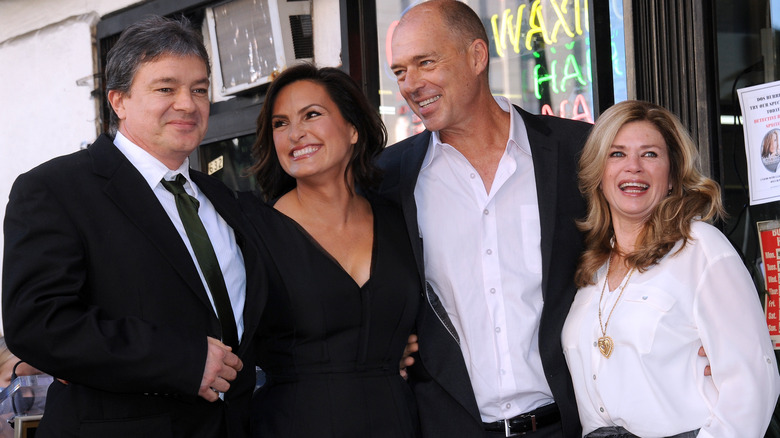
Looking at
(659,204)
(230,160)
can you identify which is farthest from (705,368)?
(230,160)

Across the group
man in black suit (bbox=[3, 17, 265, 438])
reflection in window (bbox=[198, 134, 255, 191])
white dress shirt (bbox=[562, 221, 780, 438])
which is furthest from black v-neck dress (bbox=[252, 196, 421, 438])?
reflection in window (bbox=[198, 134, 255, 191])

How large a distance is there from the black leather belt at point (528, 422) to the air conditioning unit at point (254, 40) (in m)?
3.13

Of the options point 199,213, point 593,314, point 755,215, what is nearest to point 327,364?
point 199,213

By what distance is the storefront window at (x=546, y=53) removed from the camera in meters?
4.34

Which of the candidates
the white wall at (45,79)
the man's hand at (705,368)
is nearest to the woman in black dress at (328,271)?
the man's hand at (705,368)

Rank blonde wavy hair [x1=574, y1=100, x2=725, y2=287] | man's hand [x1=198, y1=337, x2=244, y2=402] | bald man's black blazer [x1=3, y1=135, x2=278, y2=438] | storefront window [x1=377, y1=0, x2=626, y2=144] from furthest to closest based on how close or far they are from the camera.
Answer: storefront window [x1=377, y1=0, x2=626, y2=144], blonde wavy hair [x1=574, y1=100, x2=725, y2=287], man's hand [x1=198, y1=337, x2=244, y2=402], bald man's black blazer [x1=3, y1=135, x2=278, y2=438]

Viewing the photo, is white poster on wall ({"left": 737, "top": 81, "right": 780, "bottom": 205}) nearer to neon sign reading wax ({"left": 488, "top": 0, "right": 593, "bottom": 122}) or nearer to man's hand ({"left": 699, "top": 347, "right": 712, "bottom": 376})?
neon sign reading wax ({"left": 488, "top": 0, "right": 593, "bottom": 122})

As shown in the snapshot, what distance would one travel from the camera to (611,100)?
4.19m

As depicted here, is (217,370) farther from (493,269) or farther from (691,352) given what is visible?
(691,352)

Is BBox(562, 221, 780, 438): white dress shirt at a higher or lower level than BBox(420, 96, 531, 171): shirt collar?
lower

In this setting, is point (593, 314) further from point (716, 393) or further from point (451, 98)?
point (451, 98)

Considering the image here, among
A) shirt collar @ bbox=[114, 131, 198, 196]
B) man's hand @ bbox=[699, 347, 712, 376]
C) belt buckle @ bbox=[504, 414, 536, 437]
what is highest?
shirt collar @ bbox=[114, 131, 198, 196]

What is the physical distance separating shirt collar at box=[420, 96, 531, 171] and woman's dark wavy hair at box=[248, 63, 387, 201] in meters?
0.18

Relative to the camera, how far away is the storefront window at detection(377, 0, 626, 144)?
4.34 metres
